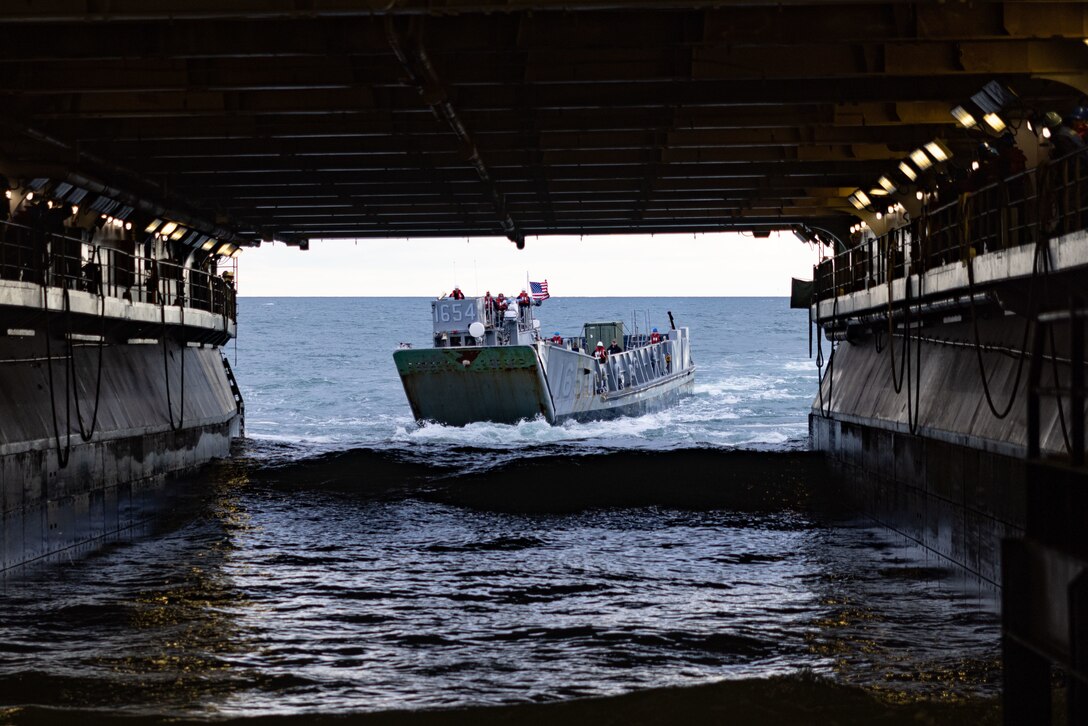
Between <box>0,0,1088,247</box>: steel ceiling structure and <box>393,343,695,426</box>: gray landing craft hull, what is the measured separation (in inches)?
579

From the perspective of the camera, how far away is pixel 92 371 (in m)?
23.9

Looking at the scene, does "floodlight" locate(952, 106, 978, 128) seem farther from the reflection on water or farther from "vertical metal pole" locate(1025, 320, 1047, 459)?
"vertical metal pole" locate(1025, 320, 1047, 459)

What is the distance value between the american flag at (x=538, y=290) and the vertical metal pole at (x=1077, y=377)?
40.2 m

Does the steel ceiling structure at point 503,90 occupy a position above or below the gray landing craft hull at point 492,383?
above

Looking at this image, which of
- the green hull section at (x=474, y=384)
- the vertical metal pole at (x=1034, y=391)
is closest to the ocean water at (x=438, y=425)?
the green hull section at (x=474, y=384)

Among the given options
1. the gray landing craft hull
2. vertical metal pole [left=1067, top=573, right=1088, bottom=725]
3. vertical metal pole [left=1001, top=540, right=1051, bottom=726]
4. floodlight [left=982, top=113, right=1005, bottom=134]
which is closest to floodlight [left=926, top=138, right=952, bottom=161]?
floodlight [left=982, top=113, right=1005, bottom=134]

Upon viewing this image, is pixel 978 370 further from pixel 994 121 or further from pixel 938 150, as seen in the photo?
pixel 938 150

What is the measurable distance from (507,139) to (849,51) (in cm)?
765

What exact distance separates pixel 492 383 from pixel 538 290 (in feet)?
19.0

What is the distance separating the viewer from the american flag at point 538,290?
1911 inches

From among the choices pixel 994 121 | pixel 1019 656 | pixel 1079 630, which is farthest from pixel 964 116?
pixel 1079 630

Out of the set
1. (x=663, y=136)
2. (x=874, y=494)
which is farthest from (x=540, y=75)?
(x=874, y=494)

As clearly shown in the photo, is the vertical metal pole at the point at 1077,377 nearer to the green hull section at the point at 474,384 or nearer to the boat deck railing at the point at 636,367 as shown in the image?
the green hull section at the point at 474,384

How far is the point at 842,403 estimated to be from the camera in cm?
2975
